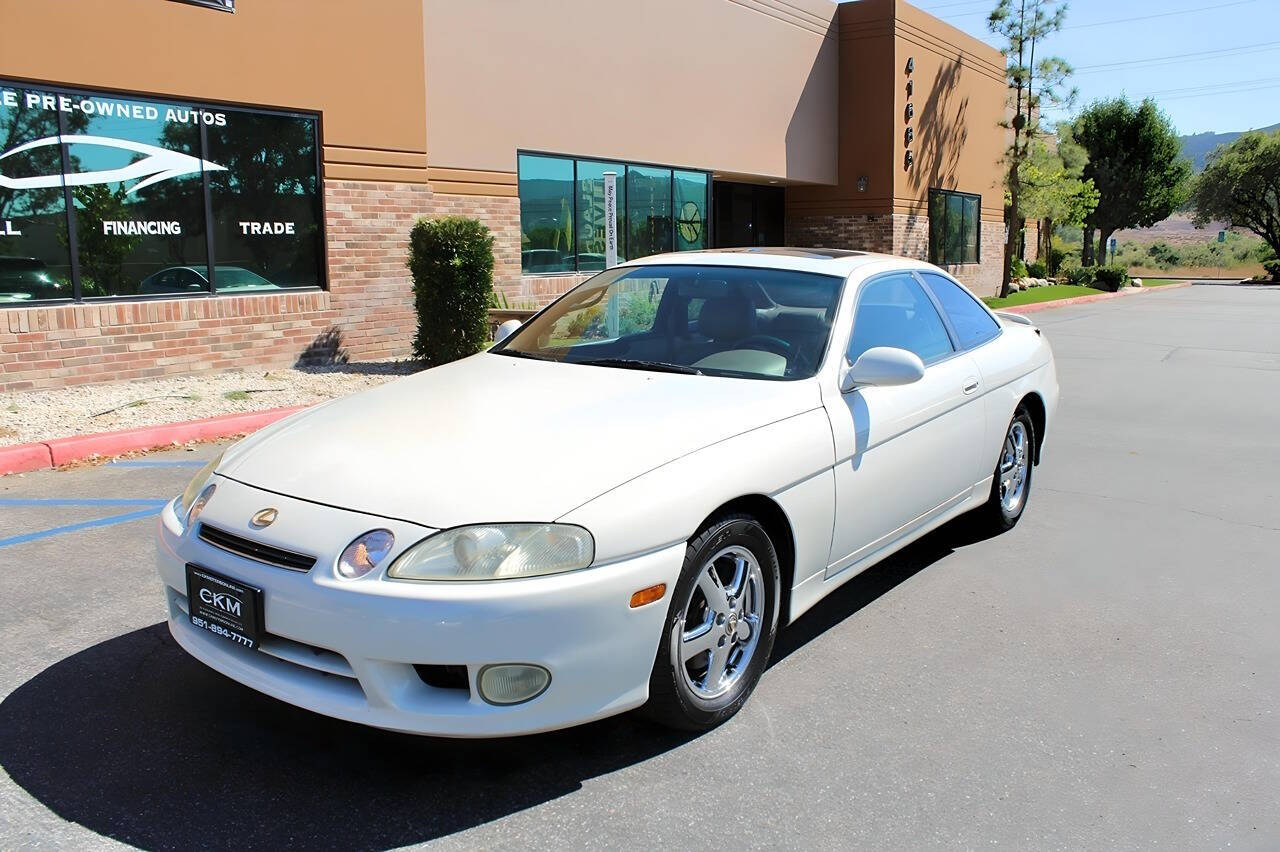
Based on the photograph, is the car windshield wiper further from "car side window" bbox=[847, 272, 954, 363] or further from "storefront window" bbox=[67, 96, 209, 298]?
"storefront window" bbox=[67, 96, 209, 298]

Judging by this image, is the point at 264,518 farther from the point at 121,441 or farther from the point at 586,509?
the point at 121,441

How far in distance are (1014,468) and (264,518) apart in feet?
14.0

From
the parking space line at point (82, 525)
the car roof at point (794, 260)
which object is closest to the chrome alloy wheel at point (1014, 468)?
the car roof at point (794, 260)

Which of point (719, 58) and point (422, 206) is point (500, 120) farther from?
point (719, 58)

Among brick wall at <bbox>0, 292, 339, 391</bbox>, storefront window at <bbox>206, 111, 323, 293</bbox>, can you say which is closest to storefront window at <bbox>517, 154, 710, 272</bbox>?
storefront window at <bbox>206, 111, 323, 293</bbox>

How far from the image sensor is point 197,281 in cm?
1092

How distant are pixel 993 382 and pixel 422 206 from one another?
31.1ft

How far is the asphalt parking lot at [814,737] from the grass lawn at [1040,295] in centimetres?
2271

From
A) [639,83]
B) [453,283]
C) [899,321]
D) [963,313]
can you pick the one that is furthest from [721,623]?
[639,83]

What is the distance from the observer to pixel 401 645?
282cm

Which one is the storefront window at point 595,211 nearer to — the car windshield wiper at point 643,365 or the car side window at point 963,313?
the car side window at point 963,313

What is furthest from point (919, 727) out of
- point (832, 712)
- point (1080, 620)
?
point (1080, 620)

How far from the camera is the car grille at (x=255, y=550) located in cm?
298

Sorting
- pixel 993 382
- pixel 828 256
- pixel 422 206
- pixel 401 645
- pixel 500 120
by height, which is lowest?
pixel 401 645
